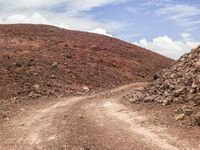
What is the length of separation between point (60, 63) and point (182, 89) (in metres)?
18.1

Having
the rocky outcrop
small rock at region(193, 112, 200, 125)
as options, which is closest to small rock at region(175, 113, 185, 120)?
small rock at region(193, 112, 200, 125)

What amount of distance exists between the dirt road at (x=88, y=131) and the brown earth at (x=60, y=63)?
3120 mm

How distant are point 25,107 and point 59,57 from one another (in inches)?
575

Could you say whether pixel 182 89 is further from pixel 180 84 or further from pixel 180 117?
pixel 180 117

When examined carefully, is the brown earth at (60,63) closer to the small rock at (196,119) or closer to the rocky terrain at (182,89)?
the rocky terrain at (182,89)

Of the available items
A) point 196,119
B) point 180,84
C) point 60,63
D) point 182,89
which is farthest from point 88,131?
→ point 60,63

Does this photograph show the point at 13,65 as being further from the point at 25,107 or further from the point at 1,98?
the point at 25,107

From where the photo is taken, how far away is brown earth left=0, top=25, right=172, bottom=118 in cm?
3070

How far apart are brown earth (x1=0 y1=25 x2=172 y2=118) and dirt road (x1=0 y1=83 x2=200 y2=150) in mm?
3120

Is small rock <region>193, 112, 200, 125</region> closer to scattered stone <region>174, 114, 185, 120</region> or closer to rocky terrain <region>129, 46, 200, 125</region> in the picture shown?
rocky terrain <region>129, 46, 200, 125</region>

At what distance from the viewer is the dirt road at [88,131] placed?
14.1 metres

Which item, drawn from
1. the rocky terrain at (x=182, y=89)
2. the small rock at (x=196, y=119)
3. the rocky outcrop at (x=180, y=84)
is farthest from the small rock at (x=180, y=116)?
the rocky outcrop at (x=180, y=84)

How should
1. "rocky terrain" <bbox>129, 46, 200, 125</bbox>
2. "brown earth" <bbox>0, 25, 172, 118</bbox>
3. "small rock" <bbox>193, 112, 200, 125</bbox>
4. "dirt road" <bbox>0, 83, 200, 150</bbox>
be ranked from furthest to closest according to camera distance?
"brown earth" <bbox>0, 25, 172, 118</bbox>
"rocky terrain" <bbox>129, 46, 200, 125</bbox>
"small rock" <bbox>193, 112, 200, 125</bbox>
"dirt road" <bbox>0, 83, 200, 150</bbox>

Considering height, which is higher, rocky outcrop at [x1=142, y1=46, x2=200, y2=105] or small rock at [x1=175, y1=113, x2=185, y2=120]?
rocky outcrop at [x1=142, y1=46, x2=200, y2=105]
